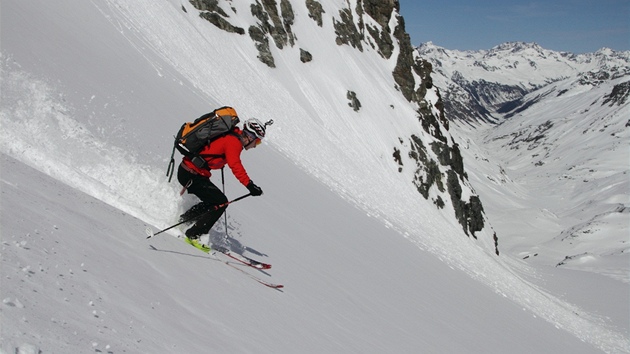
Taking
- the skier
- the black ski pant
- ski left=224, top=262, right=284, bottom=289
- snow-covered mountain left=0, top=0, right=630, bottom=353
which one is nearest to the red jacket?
the skier

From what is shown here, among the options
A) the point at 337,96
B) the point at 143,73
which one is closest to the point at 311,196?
the point at 143,73

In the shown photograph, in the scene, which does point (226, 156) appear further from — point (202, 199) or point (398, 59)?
point (398, 59)

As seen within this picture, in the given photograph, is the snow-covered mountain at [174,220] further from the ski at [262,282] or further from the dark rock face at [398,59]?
the dark rock face at [398,59]

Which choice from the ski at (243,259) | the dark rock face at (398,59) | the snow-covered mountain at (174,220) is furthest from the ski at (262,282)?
the dark rock face at (398,59)

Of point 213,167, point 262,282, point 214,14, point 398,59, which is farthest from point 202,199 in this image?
point 398,59

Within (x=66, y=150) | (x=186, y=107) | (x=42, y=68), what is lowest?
(x=66, y=150)

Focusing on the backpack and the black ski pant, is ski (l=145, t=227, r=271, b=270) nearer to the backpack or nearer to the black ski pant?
the black ski pant

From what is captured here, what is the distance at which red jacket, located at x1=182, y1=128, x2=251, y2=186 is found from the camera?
25.6 ft

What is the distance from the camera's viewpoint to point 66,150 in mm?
8617

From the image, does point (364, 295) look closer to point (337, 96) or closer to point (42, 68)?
point (42, 68)

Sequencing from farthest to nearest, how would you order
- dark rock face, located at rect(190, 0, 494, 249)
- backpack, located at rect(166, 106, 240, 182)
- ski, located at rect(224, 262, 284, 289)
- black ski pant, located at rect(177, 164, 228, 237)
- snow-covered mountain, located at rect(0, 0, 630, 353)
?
dark rock face, located at rect(190, 0, 494, 249)
black ski pant, located at rect(177, 164, 228, 237)
backpack, located at rect(166, 106, 240, 182)
ski, located at rect(224, 262, 284, 289)
snow-covered mountain, located at rect(0, 0, 630, 353)

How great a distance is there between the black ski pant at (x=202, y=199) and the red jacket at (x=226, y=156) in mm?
134

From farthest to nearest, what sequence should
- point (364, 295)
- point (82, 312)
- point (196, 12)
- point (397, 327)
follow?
point (196, 12) → point (364, 295) → point (397, 327) → point (82, 312)

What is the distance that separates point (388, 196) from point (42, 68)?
92.5ft
